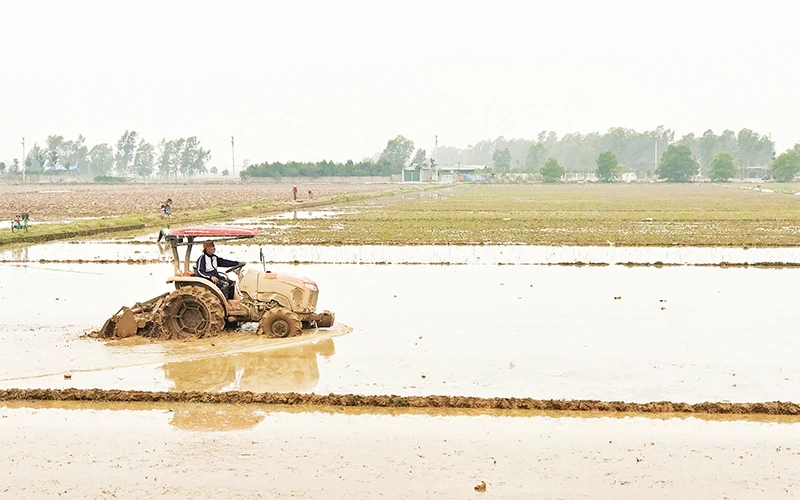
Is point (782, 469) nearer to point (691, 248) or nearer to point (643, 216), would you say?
point (691, 248)

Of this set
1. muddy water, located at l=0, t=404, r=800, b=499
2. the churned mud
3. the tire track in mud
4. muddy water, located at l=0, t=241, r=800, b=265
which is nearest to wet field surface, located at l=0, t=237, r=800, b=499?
muddy water, located at l=0, t=404, r=800, b=499

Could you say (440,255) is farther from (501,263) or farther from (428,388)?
(428,388)

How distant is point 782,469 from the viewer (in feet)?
26.8

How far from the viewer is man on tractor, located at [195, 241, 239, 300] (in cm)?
1416

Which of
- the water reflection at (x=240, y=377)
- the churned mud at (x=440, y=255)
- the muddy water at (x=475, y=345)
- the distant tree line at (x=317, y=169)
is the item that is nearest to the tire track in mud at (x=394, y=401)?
the water reflection at (x=240, y=377)

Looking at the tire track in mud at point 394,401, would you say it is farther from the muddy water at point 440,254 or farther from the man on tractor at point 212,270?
the muddy water at point 440,254

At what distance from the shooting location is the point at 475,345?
1370cm

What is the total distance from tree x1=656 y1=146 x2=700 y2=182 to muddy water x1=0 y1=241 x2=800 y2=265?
141 metres

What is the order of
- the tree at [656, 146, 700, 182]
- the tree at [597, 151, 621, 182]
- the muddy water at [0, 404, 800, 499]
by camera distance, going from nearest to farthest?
1. the muddy water at [0, 404, 800, 499]
2. the tree at [656, 146, 700, 182]
3. the tree at [597, 151, 621, 182]

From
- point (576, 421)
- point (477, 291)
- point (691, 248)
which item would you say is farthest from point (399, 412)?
point (691, 248)

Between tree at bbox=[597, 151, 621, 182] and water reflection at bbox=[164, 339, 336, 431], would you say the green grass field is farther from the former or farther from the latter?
tree at bbox=[597, 151, 621, 182]

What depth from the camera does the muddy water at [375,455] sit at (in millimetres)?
7684

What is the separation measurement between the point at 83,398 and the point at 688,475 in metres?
6.65

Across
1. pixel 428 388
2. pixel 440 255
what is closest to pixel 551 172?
pixel 440 255
